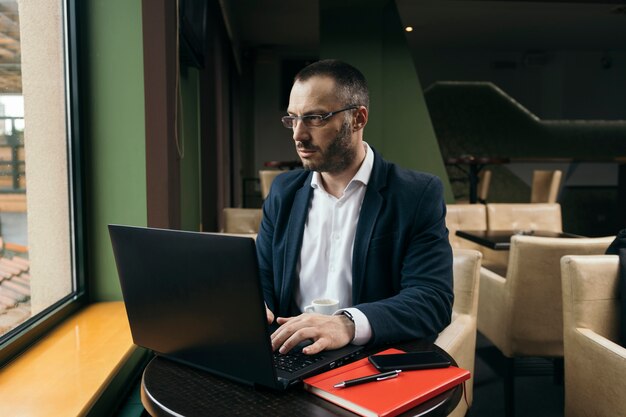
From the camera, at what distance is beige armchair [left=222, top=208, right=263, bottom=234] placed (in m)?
3.28

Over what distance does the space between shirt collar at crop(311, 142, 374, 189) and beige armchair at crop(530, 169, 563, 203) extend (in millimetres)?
5705

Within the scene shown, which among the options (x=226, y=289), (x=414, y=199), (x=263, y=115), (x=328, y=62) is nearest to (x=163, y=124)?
(x=328, y=62)

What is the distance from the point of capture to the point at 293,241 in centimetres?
147

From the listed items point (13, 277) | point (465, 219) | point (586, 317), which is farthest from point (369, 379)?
point (465, 219)

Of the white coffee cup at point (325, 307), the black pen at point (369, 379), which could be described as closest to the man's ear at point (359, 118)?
the white coffee cup at point (325, 307)

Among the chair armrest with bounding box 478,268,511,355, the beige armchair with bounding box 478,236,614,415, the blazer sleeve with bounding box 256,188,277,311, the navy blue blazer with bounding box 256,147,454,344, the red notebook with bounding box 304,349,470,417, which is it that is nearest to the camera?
the red notebook with bounding box 304,349,470,417

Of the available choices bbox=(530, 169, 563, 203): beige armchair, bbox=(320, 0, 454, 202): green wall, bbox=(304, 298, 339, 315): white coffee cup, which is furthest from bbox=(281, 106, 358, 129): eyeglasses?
bbox=(530, 169, 563, 203): beige armchair

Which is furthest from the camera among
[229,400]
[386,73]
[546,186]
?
[546,186]

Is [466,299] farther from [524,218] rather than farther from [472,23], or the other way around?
[472,23]

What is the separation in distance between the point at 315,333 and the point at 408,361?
19 cm

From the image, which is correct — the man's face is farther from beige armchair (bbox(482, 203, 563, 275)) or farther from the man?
beige armchair (bbox(482, 203, 563, 275))

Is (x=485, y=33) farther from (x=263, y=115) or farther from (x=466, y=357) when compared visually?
(x=466, y=357)

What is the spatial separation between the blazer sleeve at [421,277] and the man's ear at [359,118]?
26 cm

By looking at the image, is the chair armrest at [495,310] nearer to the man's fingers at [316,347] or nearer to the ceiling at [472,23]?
the man's fingers at [316,347]
